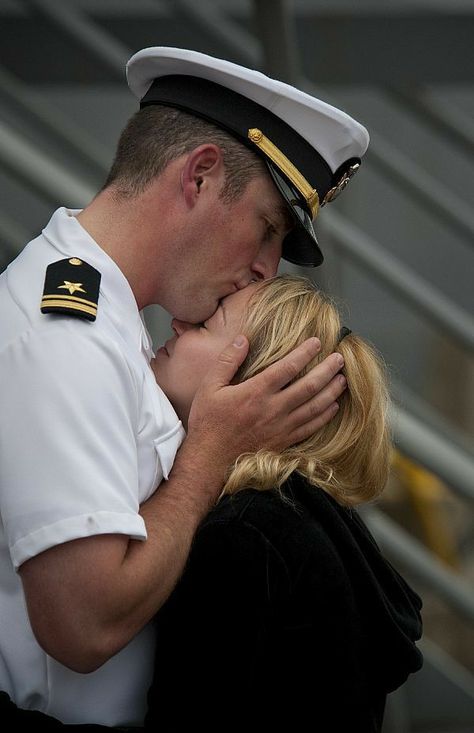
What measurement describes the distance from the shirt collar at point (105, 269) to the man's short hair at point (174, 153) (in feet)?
0.47

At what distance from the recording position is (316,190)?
2354 mm

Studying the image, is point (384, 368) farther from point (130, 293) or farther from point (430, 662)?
point (430, 662)

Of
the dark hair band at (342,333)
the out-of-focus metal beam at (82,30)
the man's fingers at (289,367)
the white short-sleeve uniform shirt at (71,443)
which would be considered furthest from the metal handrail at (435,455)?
the out-of-focus metal beam at (82,30)

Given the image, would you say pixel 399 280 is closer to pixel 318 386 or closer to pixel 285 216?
pixel 285 216

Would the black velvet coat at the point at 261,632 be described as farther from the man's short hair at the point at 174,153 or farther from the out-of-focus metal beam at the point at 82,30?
the out-of-focus metal beam at the point at 82,30

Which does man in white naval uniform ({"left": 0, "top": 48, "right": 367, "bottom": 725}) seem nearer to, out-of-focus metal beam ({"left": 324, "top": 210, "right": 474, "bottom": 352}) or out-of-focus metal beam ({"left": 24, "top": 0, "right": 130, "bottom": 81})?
out-of-focus metal beam ({"left": 324, "top": 210, "right": 474, "bottom": 352})

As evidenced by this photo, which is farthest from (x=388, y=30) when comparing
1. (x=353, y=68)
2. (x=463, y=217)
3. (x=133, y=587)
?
(x=133, y=587)

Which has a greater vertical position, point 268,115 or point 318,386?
point 268,115

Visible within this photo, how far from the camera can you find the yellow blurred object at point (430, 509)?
5.62m

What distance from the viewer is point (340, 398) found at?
2193mm

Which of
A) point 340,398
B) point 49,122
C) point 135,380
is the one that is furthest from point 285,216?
point 49,122

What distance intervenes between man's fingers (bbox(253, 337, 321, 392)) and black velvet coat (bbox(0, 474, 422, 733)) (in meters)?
Result: 0.18

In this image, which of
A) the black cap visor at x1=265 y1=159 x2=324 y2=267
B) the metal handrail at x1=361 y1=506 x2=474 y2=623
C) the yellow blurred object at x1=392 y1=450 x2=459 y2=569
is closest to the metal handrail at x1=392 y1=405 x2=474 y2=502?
the metal handrail at x1=361 y1=506 x2=474 y2=623

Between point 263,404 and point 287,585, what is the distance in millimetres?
291
